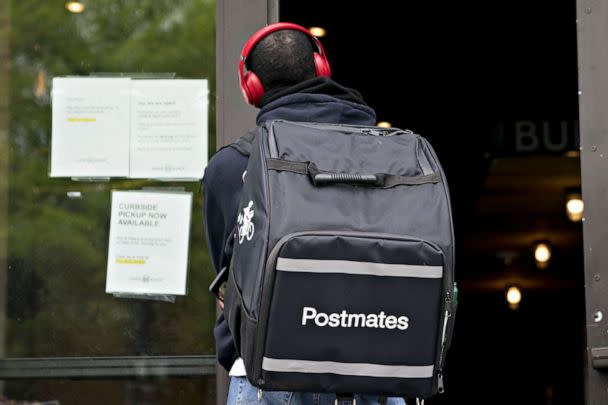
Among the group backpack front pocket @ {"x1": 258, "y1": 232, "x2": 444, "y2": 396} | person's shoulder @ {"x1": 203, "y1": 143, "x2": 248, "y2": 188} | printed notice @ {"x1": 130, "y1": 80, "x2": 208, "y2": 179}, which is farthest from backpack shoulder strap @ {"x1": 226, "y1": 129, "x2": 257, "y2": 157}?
printed notice @ {"x1": 130, "y1": 80, "x2": 208, "y2": 179}

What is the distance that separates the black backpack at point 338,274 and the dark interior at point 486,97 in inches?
215

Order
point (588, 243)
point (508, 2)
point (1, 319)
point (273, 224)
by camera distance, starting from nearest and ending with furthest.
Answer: point (273, 224), point (588, 243), point (1, 319), point (508, 2)

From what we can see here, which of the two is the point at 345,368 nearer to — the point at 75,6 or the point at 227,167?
the point at 227,167

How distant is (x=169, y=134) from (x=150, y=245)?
1.43 feet

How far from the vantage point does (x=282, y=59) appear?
8.75ft

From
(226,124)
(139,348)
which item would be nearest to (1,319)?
(139,348)

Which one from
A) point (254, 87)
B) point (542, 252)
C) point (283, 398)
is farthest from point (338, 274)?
point (542, 252)

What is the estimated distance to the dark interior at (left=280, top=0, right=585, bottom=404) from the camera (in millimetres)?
8070

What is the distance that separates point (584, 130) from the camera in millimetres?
3721

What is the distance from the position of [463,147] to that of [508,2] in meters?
2.12

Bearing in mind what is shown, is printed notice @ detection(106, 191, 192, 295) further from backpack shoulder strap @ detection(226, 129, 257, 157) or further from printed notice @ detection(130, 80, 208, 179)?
backpack shoulder strap @ detection(226, 129, 257, 157)

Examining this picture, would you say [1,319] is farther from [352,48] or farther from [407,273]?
[352,48]

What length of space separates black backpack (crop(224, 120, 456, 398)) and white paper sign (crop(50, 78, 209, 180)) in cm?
154

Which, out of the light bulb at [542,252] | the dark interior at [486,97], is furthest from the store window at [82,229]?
the light bulb at [542,252]
